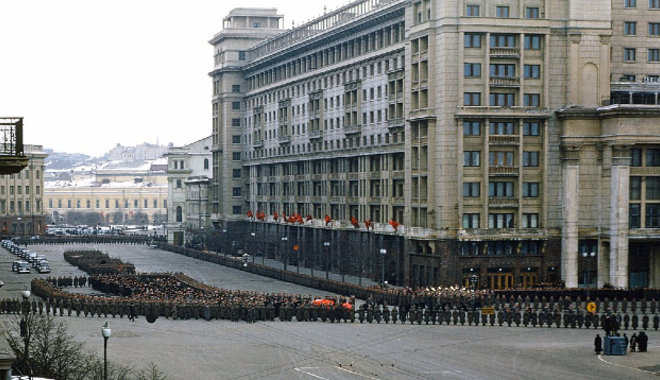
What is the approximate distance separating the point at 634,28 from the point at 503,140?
655 inches

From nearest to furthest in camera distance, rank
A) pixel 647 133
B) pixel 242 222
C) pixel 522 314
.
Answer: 1. pixel 522 314
2. pixel 647 133
3. pixel 242 222

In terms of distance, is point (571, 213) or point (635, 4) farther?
point (635, 4)

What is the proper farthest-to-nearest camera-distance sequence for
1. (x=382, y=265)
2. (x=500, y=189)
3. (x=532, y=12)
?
(x=382, y=265) → (x=532, y=12) → (x=500, y=189)

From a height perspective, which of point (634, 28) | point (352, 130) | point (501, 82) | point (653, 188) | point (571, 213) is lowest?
point (571, 213)

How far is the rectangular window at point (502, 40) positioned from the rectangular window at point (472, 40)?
102cm

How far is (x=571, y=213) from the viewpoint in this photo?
3487 inches

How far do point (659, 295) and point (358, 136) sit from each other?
4076cm

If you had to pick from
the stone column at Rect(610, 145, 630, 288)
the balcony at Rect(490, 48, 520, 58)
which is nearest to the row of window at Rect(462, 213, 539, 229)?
the stone column at Rect(610, 145, 630, 288)

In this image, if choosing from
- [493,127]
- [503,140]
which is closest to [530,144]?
[503,140]

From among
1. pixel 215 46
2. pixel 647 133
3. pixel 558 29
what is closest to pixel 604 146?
pixel 647 133

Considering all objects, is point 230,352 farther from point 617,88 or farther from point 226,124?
point 226,124

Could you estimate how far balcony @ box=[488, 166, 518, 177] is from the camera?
87312mm

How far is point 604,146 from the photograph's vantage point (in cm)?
8856

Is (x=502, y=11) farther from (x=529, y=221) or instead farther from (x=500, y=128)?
(x=529, y=221)
